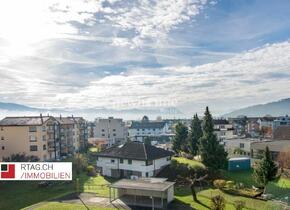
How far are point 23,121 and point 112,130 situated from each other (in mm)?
45728

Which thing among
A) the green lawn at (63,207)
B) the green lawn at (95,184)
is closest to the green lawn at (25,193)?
the green lawn at (95,184)

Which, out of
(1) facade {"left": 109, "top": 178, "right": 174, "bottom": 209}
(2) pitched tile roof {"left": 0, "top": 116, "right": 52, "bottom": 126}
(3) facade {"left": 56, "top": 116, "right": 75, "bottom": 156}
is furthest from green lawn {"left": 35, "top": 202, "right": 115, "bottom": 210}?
(3) facade {"left": 56, "top": 116, "right": 75, "bottom": 156}

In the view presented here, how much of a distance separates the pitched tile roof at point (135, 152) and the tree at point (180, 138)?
12.4 metres

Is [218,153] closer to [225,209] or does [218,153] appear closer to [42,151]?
[225,209]

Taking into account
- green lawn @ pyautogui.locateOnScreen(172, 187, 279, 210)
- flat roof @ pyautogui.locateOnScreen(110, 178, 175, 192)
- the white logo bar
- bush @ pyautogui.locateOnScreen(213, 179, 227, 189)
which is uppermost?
the white logo bar

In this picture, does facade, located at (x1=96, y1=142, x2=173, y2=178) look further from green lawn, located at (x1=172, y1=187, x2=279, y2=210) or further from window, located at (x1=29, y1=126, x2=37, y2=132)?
window, located at (x1=29, y1=126, x2=37, y2=132)

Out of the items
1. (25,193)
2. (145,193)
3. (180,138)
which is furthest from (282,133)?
(25,193)

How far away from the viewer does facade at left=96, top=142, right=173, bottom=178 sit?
51.0 metres

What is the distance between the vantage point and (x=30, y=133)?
6731cm

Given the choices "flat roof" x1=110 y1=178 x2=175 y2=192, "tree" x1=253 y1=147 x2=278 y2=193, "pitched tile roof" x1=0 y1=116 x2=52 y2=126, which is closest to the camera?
"flat roof" x1=110 y1=178 x2=175 y2=192

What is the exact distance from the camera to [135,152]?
174 ft

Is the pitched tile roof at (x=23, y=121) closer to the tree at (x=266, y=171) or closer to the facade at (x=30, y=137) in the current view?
the facade at (x=30, y=137)

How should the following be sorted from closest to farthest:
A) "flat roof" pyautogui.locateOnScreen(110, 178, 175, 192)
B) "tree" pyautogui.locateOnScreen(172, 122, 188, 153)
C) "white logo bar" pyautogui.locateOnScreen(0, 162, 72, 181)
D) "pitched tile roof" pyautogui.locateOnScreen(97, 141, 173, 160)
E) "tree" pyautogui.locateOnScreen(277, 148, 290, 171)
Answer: "white logo bar" pyautogui.locateOnScreen(0, 162, 72, 181)
"flat roof" pyautogui.locateOnScreen(110, 178, 175, 192)
"pitched tile roof" pyautogui.locateOnScreen(97, 141, 173, 160)
"tree" pyautogui.locateOnScreen(277, 148, 290, 171)
"tree" pyautogui.locateOnScreen(172, 122, 188, 153)

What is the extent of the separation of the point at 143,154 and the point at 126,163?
11.1ft
